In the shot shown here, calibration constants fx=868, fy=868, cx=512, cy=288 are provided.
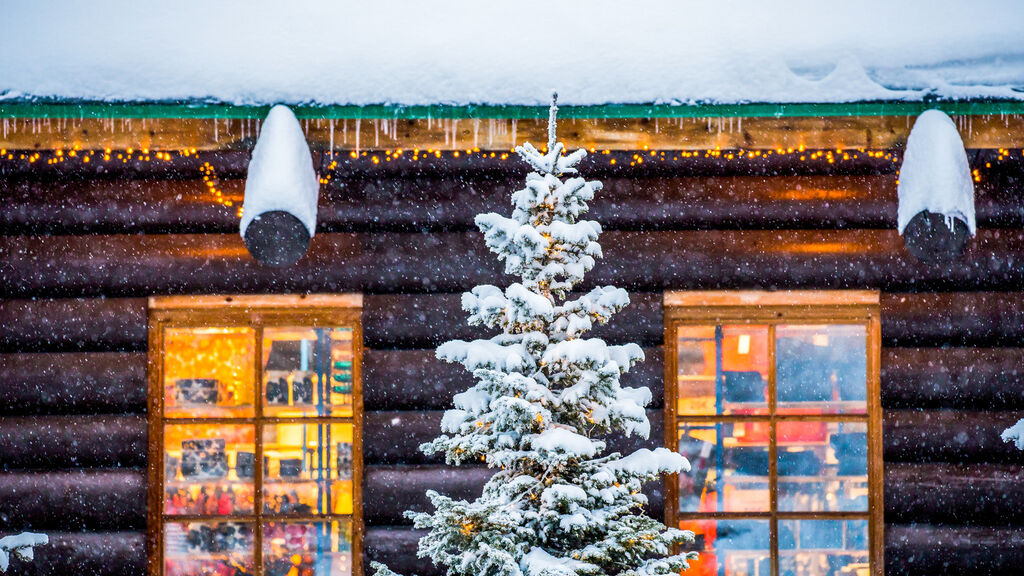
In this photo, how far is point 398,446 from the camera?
501 cm

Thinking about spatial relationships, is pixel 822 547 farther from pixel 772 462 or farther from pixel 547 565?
pixel 547 565

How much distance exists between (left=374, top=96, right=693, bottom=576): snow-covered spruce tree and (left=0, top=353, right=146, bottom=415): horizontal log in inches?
93.6

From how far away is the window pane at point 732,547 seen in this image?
5.08 metres

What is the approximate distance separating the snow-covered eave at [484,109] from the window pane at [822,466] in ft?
6.20

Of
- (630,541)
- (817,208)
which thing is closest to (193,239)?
(630,541)

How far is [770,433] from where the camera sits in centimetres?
511

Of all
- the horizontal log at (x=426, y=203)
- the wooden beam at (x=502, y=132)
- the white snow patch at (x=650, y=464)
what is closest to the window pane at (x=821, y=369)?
the horizontal log at (x=426, y=203)

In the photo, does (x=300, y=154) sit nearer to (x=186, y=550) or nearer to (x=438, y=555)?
(x=438, y=555)

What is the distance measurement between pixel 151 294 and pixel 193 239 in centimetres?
40

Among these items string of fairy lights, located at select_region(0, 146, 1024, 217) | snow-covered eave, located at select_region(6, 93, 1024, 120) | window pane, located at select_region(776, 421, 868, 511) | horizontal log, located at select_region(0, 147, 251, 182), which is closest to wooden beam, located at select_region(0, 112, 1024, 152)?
snow-covered eave, located at select_region(6, 93, 1024, 120)

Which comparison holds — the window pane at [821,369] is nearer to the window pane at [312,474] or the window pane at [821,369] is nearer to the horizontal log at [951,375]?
the horizontal log at [951,375]

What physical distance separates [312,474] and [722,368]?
2.49m

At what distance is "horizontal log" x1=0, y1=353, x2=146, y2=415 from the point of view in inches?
198

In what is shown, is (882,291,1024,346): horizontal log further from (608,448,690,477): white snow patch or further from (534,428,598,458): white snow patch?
(534,428,598,458): white snow patch
